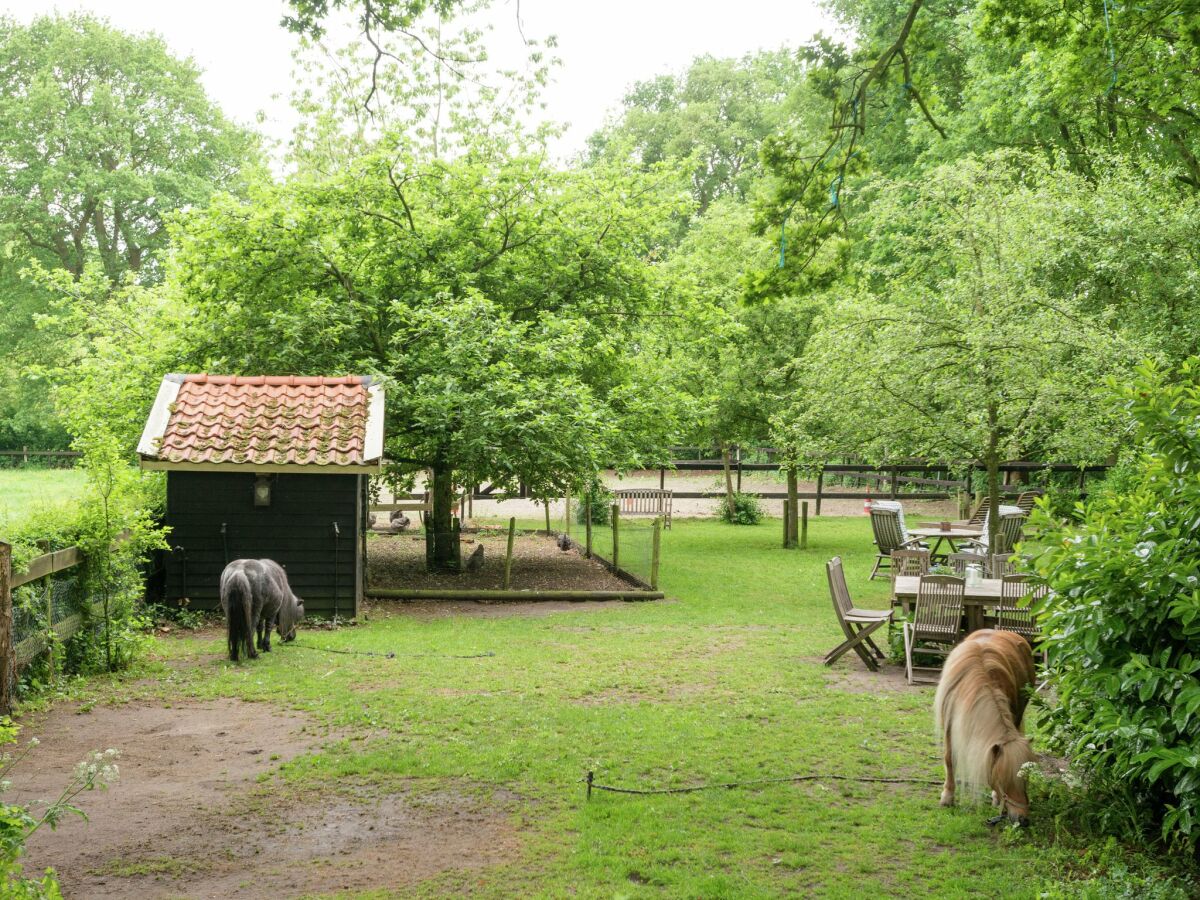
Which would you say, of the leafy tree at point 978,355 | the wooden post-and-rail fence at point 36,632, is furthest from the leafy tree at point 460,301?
the wooden post-and-rail fence at point 36,632

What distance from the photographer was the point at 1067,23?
9469mm

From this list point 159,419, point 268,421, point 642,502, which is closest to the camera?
point 159,419

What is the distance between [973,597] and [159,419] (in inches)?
413

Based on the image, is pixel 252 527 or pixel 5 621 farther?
pixel 252 527

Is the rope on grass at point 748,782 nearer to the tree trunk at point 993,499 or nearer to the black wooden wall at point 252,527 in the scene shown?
the black wooden wall at point 252,527

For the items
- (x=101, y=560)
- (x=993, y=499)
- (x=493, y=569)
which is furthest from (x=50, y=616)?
(x=993, y=499)

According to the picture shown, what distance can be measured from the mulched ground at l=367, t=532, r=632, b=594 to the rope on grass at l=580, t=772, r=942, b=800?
9766 mm

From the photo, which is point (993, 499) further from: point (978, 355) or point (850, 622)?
point (850, 622)

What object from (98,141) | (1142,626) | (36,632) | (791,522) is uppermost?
(98,141)

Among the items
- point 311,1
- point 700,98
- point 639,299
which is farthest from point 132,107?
point 311,1

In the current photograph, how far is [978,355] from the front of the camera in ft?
49.9

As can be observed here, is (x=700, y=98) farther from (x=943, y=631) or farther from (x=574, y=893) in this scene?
(x=574, y=893)

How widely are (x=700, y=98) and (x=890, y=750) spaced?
47.5m

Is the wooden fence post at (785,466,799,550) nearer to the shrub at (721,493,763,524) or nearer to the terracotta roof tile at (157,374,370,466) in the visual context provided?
the shrub at (721,493,763,524)
